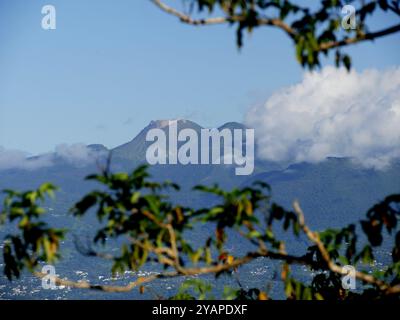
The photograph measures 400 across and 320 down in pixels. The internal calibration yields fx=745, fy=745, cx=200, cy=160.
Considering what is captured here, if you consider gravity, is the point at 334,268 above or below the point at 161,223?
below

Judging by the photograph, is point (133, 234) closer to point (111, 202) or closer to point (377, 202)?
point (111, 202)

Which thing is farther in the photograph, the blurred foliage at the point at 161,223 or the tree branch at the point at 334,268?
the tree branch at the point at 334,268

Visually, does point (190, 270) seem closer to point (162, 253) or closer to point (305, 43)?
point (162, 253)

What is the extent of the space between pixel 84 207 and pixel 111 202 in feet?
1.09

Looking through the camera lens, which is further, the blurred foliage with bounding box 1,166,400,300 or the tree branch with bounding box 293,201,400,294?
the tree branch with bounding box 293,201,400,294

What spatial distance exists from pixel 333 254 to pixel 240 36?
406cm
